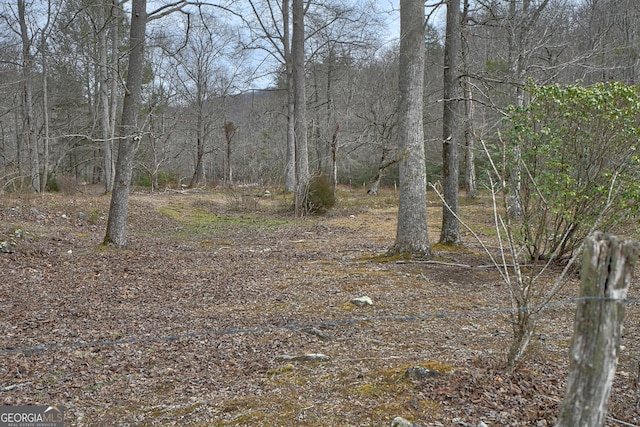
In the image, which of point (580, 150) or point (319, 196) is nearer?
point (580, 150)

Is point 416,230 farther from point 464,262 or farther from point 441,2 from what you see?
point 441,2

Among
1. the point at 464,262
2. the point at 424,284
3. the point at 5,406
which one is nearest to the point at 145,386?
the point at 5,406

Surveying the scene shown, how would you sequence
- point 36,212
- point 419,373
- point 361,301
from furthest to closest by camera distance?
point 36,212 → point 361,301 → point 419,373

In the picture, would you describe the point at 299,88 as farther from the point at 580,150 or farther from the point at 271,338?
the point at 271,338

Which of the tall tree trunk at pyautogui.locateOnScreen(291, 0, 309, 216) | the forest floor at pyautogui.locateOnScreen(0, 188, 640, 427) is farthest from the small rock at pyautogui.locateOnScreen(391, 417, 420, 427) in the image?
the tall tree trunk at pyautogui.locateOnScreen(291, 0, 309, 216)

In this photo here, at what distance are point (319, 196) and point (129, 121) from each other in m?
7.86

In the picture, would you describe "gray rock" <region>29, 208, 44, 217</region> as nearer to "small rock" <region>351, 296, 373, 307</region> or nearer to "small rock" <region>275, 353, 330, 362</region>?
"small rock" <region>351, 296, 373, 307</region>

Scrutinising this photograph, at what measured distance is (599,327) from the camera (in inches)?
76.4

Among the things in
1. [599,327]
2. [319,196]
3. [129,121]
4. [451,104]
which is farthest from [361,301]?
[319,196]

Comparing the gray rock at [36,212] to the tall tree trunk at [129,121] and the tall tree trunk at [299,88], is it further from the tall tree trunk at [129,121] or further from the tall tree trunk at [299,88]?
the tall tree trunk at [299,88]

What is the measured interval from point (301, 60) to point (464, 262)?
12.8m

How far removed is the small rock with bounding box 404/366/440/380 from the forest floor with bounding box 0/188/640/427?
0.09ft

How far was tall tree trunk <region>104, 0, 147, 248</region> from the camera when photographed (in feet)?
26.6

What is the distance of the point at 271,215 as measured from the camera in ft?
51.0
